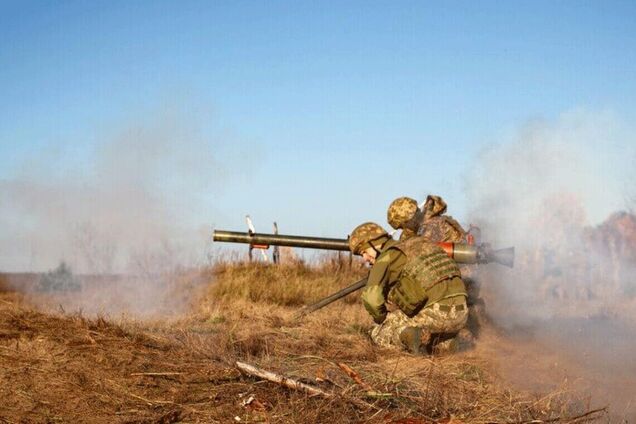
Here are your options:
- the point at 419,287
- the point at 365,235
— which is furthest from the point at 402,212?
the point at 419,287

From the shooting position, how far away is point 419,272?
7.45 meters

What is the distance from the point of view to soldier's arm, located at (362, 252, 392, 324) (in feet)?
24.2

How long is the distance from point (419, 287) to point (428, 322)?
364mm

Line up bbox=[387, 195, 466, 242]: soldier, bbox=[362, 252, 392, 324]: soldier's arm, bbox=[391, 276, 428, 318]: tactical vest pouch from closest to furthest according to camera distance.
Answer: bbox=[362, 252, 392, 324]: soldier's arm → bbox=[391, 276, 428, 318]: tactical vest pouch → bbox=[387, 195, 466, 242]: soldier

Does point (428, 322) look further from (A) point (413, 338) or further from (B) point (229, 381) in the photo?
(B) point (229, 381)

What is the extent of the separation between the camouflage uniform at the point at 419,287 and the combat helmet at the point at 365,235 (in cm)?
20

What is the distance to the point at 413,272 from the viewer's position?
748cm

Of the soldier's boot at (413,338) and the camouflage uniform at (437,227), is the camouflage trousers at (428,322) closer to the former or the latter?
the soldier's boot at (413,338)

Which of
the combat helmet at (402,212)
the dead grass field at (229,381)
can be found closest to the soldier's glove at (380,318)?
the dead grass field at (229,381)

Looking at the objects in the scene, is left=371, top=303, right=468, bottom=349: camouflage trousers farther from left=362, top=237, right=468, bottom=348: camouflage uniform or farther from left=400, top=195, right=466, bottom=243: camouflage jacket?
left=400, top=195, right=466, bottom=243: camouflage jacket

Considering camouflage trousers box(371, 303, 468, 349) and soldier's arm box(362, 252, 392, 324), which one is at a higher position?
soldier's arm box(362, 252, 392, 324)

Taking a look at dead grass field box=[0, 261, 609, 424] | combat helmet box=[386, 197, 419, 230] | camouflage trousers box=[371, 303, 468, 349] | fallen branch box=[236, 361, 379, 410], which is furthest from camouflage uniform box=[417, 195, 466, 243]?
fallen branch box=[236, 361, 379, 410]

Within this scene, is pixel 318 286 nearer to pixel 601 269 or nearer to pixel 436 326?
pixel 436 326

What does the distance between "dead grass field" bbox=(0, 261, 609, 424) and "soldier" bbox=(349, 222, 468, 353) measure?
0.33 meters
